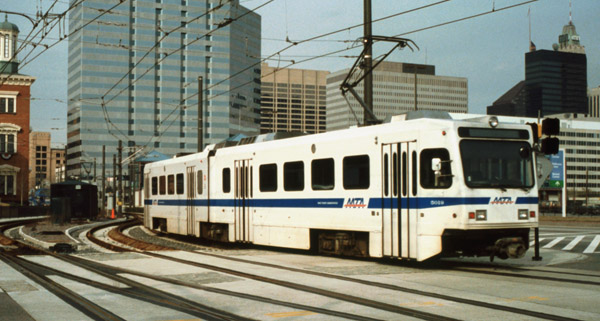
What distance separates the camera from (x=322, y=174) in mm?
16750

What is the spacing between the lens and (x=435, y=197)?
13.5m

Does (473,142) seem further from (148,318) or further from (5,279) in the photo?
(5,279)

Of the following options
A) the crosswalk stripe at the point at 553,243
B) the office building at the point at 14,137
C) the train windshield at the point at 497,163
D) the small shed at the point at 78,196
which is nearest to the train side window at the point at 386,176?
the train windshield at the point at 497,163

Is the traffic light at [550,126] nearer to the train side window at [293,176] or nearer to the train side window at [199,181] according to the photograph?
the train side window at [293,176]

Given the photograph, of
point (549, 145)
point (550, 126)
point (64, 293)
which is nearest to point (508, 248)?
point (549, 145)

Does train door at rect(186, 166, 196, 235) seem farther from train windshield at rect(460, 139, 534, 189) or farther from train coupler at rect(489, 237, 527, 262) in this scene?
train coupler at rect(489, 237, 527, 262)

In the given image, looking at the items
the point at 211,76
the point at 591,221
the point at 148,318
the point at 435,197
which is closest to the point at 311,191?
the point at 435,197

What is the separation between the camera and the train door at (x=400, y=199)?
45.6ft

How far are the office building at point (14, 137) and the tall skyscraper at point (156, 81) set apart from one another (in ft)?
233

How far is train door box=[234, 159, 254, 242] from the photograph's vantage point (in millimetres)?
19797

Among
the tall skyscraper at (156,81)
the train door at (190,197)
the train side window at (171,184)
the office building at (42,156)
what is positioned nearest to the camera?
the train door at (190,197)

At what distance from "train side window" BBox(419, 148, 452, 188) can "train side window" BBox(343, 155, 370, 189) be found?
1.71 meters

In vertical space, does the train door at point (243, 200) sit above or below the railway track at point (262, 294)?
above

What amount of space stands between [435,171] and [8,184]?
6931cm
